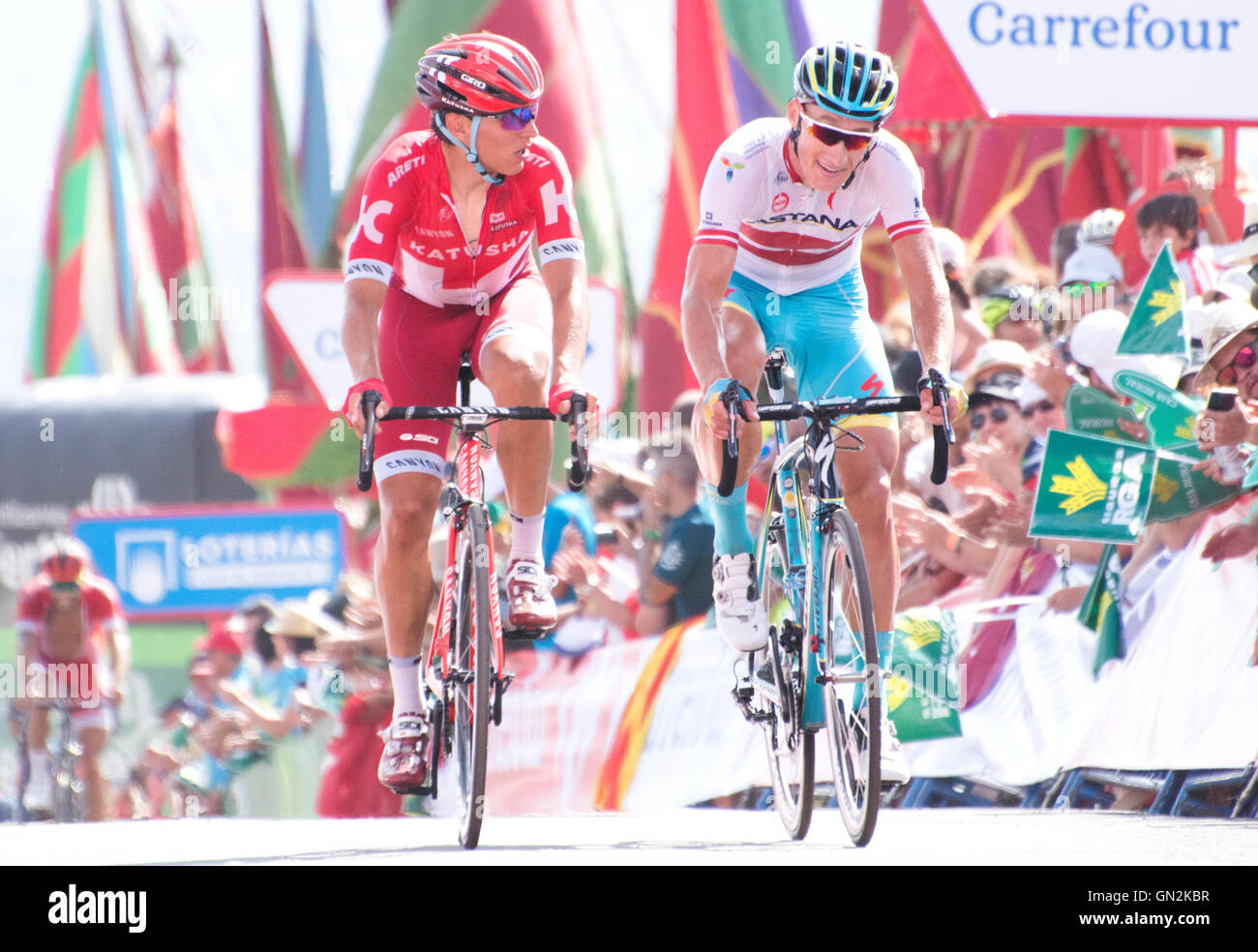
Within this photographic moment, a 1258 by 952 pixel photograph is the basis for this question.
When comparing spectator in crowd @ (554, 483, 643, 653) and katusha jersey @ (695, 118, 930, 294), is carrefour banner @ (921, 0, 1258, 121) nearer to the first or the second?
spectator in crowd @ (554, 483, 643, 653)

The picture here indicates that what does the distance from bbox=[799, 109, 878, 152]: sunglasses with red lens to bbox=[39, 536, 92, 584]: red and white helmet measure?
7.59 metres

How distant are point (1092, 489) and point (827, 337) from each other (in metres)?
1.62

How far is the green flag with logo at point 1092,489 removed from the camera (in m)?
6.84

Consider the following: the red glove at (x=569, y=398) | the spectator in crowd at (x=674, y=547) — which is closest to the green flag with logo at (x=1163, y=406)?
the spectator in crowd at (x=674, y=547)

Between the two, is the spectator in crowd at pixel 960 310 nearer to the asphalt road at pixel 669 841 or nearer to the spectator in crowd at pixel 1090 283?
the spectator in crowd at pixel 1090 283

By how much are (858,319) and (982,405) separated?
194cm

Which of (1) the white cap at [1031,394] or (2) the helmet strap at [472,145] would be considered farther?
(1) the white cap at [1031,394]

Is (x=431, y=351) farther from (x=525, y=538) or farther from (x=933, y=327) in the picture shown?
(x=933, y=327)

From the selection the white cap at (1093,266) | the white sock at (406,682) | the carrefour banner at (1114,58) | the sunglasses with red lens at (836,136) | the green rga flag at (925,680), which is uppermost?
the carrefour banner at (1114,58)

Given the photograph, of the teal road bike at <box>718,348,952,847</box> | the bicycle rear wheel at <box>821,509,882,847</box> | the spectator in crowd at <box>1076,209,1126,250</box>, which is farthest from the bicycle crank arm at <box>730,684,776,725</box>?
the spectator in crowd at <box>1076,209,1126,250</box>

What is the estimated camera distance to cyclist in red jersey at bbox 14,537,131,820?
38.2 feet

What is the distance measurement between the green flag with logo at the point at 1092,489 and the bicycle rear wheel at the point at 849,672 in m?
1.92
